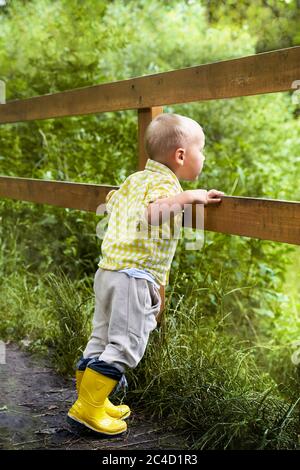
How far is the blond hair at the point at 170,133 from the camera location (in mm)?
2654

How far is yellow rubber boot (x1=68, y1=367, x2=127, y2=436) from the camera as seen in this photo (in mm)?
2660

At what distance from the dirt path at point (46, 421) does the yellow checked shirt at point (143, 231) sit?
605mm

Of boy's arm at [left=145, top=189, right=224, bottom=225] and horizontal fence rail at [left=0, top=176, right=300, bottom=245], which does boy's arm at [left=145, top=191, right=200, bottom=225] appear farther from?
horizontal fence rail at [left=0, top=176, right=300, bottom=245]

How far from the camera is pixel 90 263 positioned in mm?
5312

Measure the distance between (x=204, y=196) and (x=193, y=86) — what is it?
0.52 m

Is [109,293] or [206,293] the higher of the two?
[109,293]

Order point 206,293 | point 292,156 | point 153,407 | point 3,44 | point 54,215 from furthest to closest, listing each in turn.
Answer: point 292,156 → point 3,44 → point 54,215 → point 206,293 → point 153,407

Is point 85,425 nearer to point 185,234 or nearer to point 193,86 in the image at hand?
point 193,86

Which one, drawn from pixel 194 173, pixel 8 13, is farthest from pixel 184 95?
pixel 8 13

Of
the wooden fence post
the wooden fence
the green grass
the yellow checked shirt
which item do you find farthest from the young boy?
the wooden fence post

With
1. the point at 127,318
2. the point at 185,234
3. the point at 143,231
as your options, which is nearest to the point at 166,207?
the point at 143,231

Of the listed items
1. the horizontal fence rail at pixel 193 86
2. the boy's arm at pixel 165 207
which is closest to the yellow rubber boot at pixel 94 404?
the boy's arm at pixel 165 207

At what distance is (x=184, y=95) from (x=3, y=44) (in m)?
5.56

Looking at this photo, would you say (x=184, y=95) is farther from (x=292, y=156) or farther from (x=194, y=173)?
(x=292, y=156)
